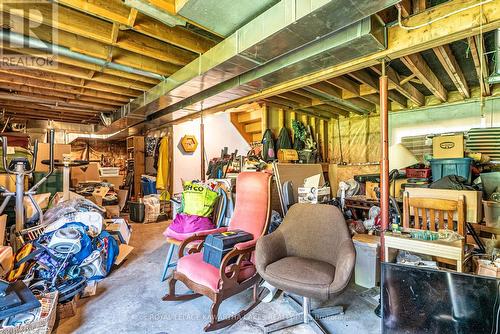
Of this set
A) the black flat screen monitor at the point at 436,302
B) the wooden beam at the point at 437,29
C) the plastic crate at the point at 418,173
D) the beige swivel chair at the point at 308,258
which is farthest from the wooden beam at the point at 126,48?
the plastic crate at the point at 418,173

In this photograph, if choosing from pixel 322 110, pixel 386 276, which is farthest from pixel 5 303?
pixel 322 110

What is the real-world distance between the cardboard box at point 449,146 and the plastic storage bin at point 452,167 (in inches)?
21.6

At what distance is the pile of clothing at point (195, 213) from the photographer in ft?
9.51

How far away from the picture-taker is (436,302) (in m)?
1.60

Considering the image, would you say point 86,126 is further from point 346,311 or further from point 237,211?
point 346,311

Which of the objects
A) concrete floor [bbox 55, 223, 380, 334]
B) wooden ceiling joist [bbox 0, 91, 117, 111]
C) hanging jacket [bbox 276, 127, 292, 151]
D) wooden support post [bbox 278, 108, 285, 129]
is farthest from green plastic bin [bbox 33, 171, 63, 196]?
wooden support post [bbox 278, 108, 285, 129]

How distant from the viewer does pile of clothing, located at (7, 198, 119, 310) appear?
2492mm

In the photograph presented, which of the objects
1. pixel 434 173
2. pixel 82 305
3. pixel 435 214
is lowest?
pixel 82 305

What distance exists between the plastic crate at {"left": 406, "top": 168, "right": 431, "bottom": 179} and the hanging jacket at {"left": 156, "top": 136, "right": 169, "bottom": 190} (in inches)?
204

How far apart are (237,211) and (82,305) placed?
168 centimetres

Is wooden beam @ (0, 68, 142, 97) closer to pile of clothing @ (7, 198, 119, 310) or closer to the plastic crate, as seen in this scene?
pile of clothing @ (7, 198, 119, 310)

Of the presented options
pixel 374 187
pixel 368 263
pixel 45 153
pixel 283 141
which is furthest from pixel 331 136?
pixel 45 153

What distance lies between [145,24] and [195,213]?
2.12 meters

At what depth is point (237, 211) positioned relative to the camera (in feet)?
9.02
